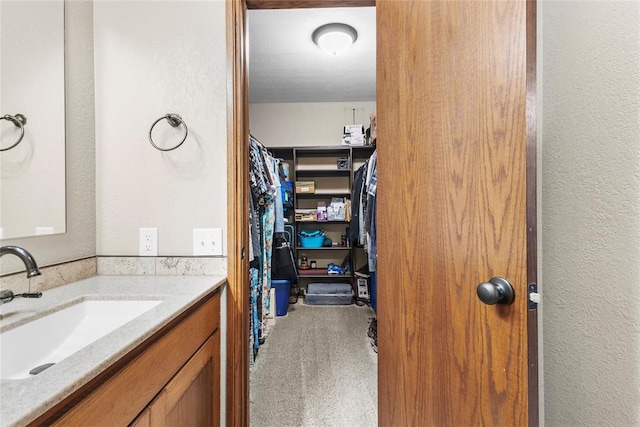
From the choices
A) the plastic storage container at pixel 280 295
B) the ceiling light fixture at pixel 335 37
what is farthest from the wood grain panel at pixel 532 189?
the plastic storage container at pixel 280 295

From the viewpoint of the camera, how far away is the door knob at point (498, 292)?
0.62 metres

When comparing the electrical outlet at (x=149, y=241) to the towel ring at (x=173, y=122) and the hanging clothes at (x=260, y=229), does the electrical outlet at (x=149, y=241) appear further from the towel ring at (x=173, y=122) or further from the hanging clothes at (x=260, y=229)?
the hanging clothes at (x=260, y=229)

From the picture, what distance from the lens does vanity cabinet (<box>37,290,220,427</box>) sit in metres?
0.52

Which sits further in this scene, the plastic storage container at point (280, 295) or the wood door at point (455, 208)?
the plastic storage container at point (280, 295)

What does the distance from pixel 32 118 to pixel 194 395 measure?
42.4 inches

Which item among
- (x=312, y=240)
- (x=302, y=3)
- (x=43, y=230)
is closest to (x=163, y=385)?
(x=43, y=230)

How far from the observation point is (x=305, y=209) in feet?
12.2

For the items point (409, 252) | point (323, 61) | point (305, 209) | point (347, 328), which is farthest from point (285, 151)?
point (409, 252)

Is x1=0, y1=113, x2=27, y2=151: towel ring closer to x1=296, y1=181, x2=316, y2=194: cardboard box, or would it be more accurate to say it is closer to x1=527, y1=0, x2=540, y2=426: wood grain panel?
x1=527, y1=0, x2=540, y2=426: wood grain panel

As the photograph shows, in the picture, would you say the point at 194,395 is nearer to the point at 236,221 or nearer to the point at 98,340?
the point at 98,340

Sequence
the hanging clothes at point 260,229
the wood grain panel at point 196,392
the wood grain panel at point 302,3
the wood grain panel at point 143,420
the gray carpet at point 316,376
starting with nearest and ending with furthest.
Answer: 1. the wood grain panel at point 143,420
2. the wood grain panel at point 196,392
3. the wood grain panel at point 302,3
4. the gray carpet at point 316,376
5. the hanging clothes at point 260,229

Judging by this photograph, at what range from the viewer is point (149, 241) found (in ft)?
3.91

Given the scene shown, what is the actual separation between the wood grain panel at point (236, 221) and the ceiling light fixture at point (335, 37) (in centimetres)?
116

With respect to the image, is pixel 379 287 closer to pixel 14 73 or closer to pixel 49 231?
pixel 49 231
